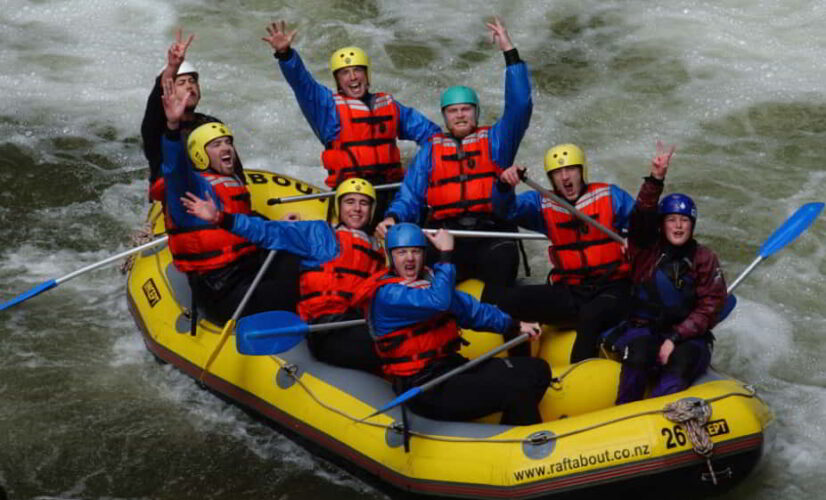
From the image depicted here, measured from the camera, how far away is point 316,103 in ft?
21.8

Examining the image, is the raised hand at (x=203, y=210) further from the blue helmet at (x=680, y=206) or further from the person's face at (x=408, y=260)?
the blue helmet at (x=680, y=206)

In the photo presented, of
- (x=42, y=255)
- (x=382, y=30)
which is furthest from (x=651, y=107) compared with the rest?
(x=42, y=255)

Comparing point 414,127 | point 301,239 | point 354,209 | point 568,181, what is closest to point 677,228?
point 568,181

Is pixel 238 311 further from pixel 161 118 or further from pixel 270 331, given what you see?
pixel 161 118

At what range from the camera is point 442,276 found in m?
5.22

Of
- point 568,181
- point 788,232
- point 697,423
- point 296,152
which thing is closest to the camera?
point 697,423

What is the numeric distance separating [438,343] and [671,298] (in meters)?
0.96

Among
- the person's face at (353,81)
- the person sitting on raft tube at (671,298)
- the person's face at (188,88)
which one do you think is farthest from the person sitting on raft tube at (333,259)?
the person sitting on raft tube at (671,298)

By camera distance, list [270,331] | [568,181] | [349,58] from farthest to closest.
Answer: [349,58], [568,181], [270,331]

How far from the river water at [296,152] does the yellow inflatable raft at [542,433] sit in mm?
409

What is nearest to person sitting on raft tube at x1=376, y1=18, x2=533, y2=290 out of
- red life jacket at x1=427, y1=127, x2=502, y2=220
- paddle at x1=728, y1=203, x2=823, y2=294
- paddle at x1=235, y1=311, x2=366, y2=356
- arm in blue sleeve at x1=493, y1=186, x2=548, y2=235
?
red life jacket at x1=427, y1=127, x2=502, y2=220

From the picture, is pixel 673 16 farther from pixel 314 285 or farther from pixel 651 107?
pixel 314 285

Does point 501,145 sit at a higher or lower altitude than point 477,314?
higher

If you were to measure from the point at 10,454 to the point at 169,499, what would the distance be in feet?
2.78
